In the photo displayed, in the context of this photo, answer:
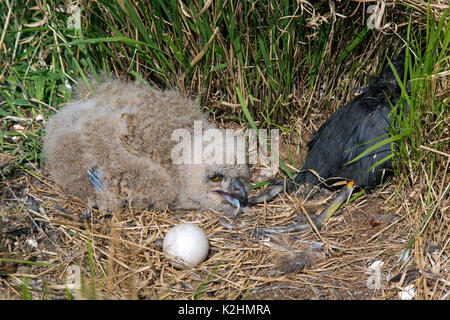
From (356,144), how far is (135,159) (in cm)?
145

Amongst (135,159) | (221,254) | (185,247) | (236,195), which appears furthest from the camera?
(236,195)

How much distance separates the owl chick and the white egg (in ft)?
1.43

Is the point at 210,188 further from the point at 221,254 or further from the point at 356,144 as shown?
the point at 356,144

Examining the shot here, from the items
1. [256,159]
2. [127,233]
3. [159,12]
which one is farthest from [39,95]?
[256,159]

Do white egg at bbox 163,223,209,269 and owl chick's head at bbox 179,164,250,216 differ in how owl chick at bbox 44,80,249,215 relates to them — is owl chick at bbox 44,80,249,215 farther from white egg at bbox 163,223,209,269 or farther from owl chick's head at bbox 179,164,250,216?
white egg at bbox 163,223,209,269

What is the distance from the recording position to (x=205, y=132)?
3146 millimetres

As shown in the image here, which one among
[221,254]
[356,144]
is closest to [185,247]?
[221,254]

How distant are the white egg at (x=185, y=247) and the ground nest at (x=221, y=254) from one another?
63mm

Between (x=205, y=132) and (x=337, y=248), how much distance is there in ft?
3.90

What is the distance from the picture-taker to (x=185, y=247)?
8.28 feet

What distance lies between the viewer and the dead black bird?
9.41 feet

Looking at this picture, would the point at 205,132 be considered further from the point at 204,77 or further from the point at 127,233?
the point at 127,233

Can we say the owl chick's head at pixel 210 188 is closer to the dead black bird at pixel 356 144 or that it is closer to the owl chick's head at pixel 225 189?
the owl chick's head at pixel 225 189

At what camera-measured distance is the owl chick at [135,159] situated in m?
2.91
